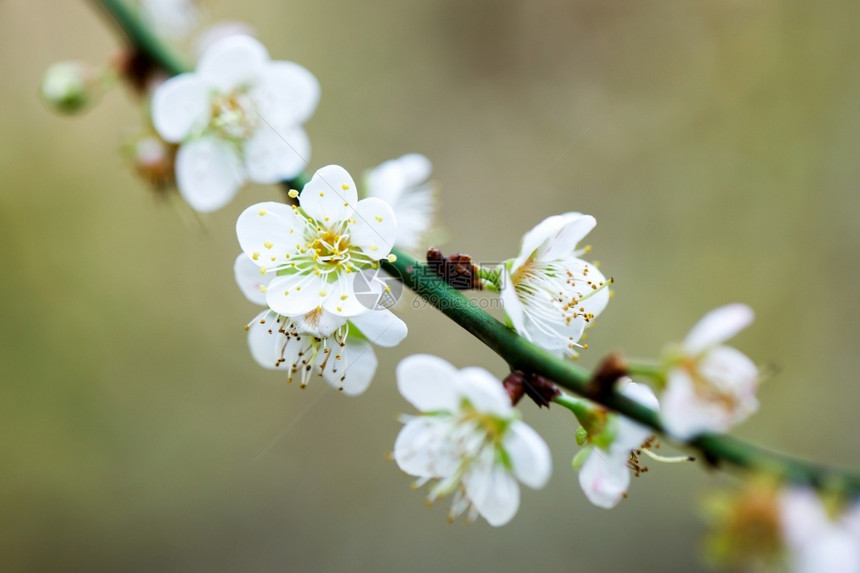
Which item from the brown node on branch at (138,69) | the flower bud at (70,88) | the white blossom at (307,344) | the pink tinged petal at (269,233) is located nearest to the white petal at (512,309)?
the white blossom at (307,344)

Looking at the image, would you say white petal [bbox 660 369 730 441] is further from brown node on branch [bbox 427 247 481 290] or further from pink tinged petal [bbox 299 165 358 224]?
pink tinged petal [bbox 299 165 358 224]

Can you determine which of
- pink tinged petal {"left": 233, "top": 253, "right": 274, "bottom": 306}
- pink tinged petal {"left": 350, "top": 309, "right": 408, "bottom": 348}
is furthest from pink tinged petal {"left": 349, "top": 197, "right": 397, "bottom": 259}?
pink tinged petal {"left": 233, "top": 253, "right": 274, "bottom": 306}

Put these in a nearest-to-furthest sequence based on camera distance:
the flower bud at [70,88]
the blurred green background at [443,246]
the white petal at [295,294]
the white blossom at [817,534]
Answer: the white blossom at [817,534]
the white petal at [295,294]
the flower bud at [70,88]
the blurred green background at [443,246]

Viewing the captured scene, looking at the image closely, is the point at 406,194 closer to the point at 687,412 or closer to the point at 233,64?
the point at 233,64

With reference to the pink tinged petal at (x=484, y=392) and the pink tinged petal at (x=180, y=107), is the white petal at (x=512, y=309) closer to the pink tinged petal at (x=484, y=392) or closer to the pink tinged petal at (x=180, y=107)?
the pink tinged petal at (x=484, y=392)

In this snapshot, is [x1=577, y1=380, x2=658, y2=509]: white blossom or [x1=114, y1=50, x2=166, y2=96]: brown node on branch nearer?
[x1=577, y1=380, x2=658, y2=509]: white blossom

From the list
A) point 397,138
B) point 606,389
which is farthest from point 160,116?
point 397,138
